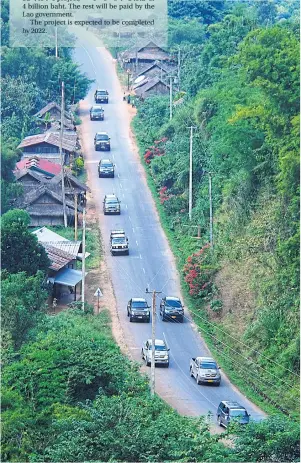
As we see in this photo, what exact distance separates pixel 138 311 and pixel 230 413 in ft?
39.2

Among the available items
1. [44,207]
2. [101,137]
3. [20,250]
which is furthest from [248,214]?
[101,137]

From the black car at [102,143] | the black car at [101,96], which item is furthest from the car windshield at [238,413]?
the black car at [101,96]

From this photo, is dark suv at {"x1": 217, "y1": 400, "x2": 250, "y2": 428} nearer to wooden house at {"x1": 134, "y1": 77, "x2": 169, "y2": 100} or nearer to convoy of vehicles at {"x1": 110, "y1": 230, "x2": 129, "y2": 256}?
convoy of vehicles at {"x1": 110, "y1": 230, "x2": 129, "y2": 256}

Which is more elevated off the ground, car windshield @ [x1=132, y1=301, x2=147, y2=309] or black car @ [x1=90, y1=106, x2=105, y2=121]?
black car @ [x1=90, y1=106, x2=105, y2=121]

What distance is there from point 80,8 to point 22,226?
10.3 meters

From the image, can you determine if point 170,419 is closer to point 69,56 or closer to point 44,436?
point 44,436

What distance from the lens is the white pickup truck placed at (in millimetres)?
45812

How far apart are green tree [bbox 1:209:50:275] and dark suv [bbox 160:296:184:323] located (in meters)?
5.48

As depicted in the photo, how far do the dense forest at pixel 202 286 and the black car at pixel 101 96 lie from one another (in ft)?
28.5

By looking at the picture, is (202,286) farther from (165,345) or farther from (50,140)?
(50,140)

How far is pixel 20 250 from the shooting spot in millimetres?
51969

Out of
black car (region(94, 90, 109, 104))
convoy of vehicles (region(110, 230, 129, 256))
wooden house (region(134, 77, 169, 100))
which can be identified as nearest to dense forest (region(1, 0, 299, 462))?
convoy of vehicles (region(110, 230, 129, 256))

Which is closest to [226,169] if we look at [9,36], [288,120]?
[288,120]

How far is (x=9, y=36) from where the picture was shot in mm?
88812
